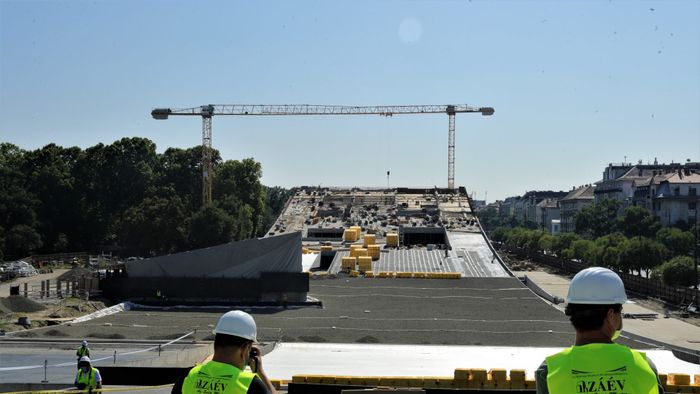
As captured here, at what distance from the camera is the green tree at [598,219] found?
123m

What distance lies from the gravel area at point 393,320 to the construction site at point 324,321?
0.35 ft

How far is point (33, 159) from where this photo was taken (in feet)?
358

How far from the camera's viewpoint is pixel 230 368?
196 inches

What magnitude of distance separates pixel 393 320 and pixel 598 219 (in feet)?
288

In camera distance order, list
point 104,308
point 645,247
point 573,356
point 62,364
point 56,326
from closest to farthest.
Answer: point 573,356, point 62,364, point 56,326, point 104,308, point 645,247

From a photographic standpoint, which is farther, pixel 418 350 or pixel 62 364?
pixel 418 350

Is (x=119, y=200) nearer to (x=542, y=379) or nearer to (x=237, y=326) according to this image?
(x=237, y=326)

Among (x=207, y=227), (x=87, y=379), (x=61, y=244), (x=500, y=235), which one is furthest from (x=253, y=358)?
(x=500, y=235)

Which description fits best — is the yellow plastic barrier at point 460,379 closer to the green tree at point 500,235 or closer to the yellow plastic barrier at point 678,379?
the yellow plastic barrier at point 678,379

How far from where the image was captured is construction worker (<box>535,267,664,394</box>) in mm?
4141

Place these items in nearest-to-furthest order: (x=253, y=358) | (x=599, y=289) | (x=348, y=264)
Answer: (x=599, y=289), (x=253, y=358), (x=348, y=264)

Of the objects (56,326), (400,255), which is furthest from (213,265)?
(400,255)

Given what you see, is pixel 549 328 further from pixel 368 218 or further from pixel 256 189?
pixel 256 189

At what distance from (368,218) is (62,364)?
82965 mm
